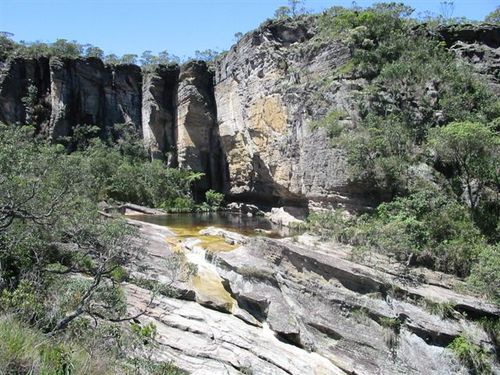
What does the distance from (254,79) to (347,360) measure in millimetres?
24734

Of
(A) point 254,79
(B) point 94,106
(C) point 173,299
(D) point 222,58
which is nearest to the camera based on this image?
(C) point 173,299

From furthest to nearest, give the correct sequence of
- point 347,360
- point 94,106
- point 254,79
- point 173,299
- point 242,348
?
1. point 94,106
2. point 254,79
3. point 173,299
4. point 347,360
5. point 242,348

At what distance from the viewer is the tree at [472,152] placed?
15539 millimetres

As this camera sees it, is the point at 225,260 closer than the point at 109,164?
Yes

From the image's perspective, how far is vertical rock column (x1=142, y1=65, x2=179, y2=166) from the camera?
4172cm

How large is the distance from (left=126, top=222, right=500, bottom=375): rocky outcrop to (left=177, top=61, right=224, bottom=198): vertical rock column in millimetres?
26745

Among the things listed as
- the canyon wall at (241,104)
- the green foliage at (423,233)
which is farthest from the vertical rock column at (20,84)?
the green foliage at (423,233)

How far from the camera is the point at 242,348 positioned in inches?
410

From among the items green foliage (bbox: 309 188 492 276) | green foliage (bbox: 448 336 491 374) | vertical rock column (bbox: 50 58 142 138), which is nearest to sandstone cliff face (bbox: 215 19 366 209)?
green foliage (bbox: 309 188 492 276)

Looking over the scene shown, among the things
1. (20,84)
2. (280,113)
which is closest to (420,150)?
(280,113)

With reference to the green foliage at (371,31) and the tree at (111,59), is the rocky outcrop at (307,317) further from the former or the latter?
the tree at (111,59)

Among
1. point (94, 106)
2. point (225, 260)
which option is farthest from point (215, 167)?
point (225, 260)

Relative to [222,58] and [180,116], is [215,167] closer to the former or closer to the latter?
[180,116]

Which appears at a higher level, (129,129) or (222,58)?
(222,58)
